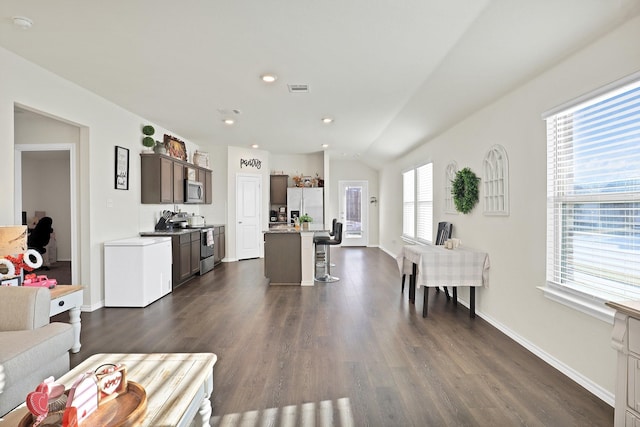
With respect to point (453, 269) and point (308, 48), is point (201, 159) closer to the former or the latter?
point (308, 48)

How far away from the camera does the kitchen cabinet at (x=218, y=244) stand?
22.8 ft

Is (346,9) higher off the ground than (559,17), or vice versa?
(346,9)

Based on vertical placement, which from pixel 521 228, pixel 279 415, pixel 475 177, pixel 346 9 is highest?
pixel 346 9

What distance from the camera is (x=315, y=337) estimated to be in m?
3.24

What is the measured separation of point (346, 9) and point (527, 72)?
5.32 ft

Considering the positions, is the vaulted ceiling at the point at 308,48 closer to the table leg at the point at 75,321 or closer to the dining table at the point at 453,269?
the dining table at the point at 453,269

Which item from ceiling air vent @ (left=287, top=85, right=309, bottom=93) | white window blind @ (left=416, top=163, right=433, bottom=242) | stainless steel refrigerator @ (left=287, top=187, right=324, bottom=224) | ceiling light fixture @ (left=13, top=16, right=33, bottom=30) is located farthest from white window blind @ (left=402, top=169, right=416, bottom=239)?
ceiling light fixture @ (left=13, top=16, right=33, bottom=30)

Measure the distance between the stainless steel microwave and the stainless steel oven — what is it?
64 cm

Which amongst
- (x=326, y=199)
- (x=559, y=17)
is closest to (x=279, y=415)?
(x=559, y=17)

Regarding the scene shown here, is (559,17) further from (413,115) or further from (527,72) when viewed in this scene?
(413,115)

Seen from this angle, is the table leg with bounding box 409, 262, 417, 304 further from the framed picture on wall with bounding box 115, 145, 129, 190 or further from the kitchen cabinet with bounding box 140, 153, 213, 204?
the framed picture on wall with bounding box 115, 145, 129, 190

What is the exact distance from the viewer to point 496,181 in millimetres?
3574

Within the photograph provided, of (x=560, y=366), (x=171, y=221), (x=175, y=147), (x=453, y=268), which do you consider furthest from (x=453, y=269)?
(x=175, y=147)

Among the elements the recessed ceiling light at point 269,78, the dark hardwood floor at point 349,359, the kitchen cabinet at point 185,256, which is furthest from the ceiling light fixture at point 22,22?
the kitchen cabinet at point 185,256
